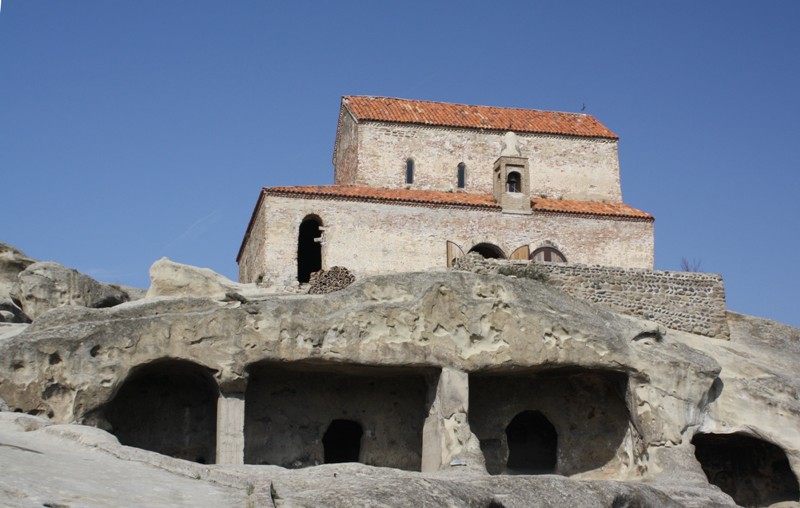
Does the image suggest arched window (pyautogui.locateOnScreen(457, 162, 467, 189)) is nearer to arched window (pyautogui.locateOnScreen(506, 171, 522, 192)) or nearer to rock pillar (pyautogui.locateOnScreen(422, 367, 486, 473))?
arched window (pyautogui.locateOnScreen(506, 171, 522, 192))

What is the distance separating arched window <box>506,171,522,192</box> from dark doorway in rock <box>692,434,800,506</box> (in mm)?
11140

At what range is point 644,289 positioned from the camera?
26.6m

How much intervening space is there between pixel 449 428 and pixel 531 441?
4461 mm

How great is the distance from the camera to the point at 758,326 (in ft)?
89.7

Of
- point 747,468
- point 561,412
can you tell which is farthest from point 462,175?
point 747,468

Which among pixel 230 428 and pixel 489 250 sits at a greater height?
pixel 489 250

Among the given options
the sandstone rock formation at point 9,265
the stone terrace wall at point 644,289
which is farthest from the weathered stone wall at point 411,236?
the sandstone rock formation at point 9,265

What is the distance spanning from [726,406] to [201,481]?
44.3 feet

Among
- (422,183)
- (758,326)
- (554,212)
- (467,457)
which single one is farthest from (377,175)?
(467,457)

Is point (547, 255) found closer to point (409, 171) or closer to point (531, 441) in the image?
point (409, 171)

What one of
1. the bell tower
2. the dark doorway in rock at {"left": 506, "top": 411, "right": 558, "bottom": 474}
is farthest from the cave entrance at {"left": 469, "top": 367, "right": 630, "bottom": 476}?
the bell tower

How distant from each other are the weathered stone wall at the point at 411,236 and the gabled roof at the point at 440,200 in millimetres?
133

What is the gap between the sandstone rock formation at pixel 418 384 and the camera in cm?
1991

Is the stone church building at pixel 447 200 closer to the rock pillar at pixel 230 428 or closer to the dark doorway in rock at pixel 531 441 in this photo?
the dark doorway in rock at pixel 531 441
